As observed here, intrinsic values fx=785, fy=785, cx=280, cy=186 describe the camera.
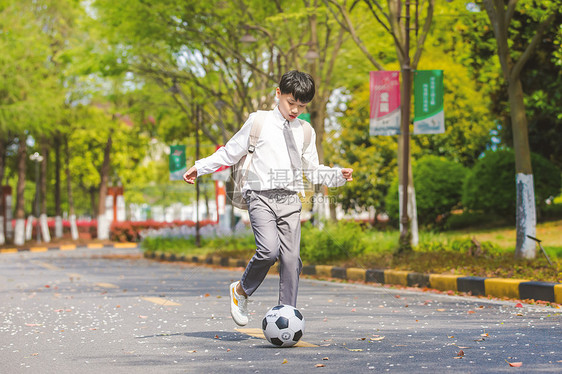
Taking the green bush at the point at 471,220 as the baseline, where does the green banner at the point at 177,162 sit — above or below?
above

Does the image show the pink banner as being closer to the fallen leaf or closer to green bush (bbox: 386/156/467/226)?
the fallen leaf

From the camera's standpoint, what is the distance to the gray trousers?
5871mm

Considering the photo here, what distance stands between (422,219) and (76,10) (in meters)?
20.4

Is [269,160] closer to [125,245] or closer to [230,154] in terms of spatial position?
[230,154]

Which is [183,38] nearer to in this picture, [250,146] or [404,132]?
[404,132]

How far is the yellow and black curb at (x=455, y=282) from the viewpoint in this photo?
934 cm

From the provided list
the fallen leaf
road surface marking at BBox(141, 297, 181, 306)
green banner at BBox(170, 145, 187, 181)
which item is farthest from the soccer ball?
green banner at BBox(170, 145, 187, 181)

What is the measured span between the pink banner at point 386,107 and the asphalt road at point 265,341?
3.39m

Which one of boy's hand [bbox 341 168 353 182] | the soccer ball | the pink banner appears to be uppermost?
the pink banner

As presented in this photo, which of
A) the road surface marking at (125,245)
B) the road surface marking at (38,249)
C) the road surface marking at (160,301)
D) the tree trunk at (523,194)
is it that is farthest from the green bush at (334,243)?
the road surface marking at (125,245)

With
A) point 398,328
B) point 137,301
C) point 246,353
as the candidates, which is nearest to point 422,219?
point 137,301

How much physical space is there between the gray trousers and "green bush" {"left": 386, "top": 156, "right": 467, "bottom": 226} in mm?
17685

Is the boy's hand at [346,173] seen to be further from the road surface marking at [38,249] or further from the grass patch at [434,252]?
the road surface marking at [38,249]

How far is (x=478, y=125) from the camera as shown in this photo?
27594 millimetres
